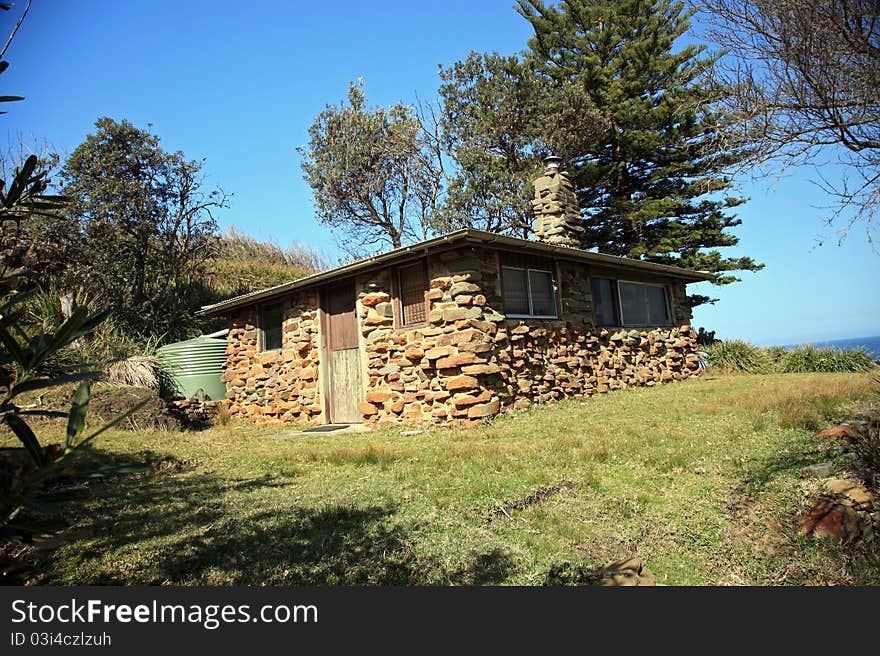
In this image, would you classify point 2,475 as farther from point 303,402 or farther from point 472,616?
point 303,402

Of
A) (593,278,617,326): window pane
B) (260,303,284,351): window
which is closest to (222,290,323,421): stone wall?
(260,303,284,351): window

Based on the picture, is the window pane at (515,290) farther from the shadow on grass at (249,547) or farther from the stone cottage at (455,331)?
the shadow on grass at (249,547)

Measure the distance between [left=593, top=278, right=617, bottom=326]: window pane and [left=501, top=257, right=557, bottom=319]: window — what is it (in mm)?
1934

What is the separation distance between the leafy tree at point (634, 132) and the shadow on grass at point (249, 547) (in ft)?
65.4

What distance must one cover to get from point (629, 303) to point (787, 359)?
6.63 meters

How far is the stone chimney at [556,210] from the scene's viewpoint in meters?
13.4

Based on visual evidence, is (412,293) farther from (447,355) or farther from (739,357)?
(739,357)

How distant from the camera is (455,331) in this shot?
29.5 feet

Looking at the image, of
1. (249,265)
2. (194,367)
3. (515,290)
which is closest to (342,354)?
(515,290)

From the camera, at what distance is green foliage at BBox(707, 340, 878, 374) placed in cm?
1573

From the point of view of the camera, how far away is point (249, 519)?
4.41m

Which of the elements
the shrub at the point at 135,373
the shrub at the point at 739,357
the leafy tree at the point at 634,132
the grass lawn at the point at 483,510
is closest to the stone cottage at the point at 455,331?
the grass lawn at the point at 483,510

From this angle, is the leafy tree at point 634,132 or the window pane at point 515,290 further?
the leafy tree at point 634,132

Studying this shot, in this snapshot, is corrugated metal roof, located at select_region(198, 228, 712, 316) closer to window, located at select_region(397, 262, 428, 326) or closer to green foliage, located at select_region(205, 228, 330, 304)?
window, located at select_region(397, 262, 428, 326)
